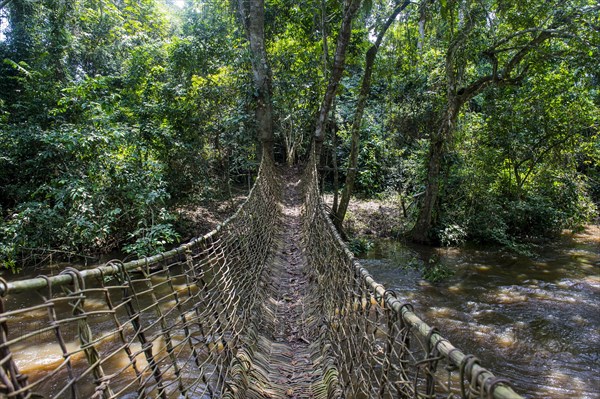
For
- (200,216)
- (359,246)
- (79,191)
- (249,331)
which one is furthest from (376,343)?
(200,216)

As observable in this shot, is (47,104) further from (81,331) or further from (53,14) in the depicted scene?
(81,331)

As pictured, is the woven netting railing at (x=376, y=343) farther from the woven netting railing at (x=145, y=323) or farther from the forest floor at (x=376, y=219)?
the forest floor at (x=376, y=219)

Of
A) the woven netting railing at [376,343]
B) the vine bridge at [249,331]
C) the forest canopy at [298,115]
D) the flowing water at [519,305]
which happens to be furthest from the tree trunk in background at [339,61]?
the woven netting railing at [376,343]

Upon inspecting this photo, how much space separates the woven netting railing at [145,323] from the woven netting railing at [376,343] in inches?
19.3

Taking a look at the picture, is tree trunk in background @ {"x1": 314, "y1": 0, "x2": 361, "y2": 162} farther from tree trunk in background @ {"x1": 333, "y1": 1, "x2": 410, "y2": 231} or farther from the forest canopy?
tree trunk in background @ {"x1": 333, "y1": 1, "x2": 410, "y2": 231}

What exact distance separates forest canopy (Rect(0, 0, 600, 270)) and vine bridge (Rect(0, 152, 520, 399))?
1.73 meters

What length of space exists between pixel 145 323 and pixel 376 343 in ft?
8.73

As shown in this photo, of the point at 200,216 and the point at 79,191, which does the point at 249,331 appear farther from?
the point at 200,216

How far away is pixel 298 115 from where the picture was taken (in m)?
9.02

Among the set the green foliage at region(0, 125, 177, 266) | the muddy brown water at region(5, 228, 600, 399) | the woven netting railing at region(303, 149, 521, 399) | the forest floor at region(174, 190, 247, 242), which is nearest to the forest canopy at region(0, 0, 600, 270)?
the green foliage at region(0, 125, 177, 266)

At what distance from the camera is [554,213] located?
284 inches

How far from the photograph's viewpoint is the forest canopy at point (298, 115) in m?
5.07

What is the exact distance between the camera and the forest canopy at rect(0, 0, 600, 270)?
200 inches

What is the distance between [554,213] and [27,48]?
1125cm
